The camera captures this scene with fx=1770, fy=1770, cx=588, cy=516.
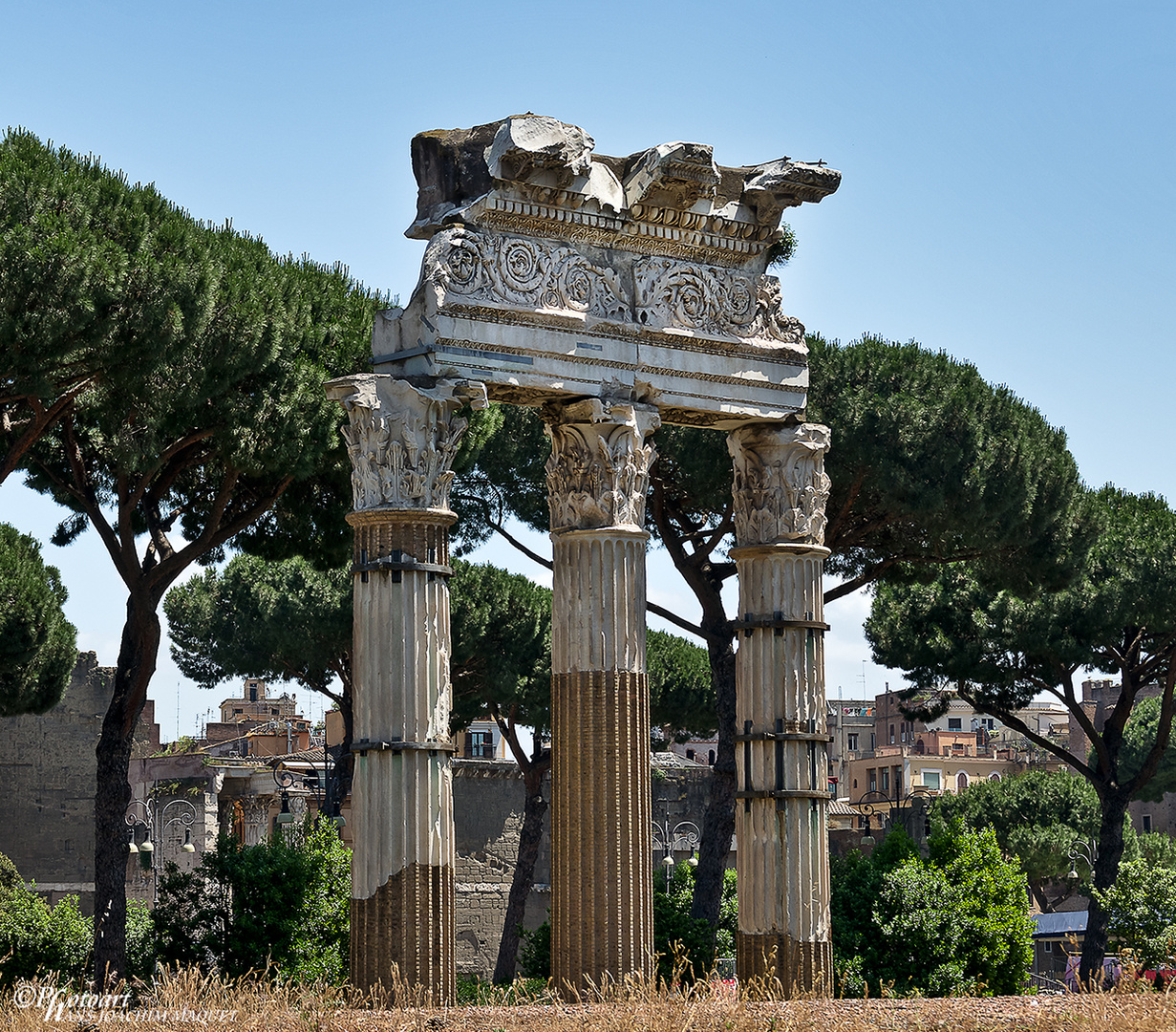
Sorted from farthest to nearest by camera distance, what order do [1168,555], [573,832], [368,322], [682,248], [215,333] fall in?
[1168,555]
[368,322]
[215,333]
[682,248]
[573,832]

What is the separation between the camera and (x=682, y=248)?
1444cm

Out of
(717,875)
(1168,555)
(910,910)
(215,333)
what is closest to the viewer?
(215,333)

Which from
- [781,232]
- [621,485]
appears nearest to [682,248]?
[781,232]

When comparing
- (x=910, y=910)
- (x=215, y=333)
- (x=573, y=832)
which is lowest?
(x=910, y=910)

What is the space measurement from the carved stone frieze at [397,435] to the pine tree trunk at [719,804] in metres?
9.53

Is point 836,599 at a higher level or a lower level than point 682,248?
lower

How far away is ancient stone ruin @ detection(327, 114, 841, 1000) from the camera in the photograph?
12.8 meters

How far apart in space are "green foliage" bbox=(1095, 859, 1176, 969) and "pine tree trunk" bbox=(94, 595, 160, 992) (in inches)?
528

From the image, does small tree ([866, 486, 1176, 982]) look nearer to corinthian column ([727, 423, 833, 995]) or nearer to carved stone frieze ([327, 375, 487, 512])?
corinthian column ([727, 423, 833, 995])

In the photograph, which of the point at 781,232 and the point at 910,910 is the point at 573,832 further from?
the point at 910,910

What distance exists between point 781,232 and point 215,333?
17.5 ft

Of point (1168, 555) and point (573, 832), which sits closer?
point (573, 832)

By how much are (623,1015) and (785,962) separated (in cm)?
360

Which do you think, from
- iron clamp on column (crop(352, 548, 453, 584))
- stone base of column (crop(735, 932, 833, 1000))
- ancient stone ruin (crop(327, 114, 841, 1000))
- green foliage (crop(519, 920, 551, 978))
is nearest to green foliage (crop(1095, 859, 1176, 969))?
green foliage (crop(519, 920, 551, 978))
